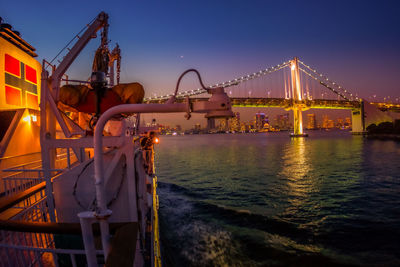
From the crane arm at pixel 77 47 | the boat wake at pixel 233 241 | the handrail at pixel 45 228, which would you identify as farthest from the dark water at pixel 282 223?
the crane arm at pixel 77 47

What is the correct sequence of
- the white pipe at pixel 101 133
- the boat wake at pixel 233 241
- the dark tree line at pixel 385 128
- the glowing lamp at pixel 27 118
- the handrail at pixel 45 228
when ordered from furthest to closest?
the dark tree line at pixel 385 128 → the glowing lamp at pixel 27 118 → the boat wake at pixel 233 241 → the handrail at pixel 45 228 → the white pipe at pixel 101 133

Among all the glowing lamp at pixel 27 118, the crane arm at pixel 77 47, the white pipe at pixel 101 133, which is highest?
the crane arm at pixel 77 47

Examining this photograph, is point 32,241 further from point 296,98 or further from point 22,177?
point 296,98

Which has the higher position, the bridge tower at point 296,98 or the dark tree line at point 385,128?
the bridge tower at point 296,98

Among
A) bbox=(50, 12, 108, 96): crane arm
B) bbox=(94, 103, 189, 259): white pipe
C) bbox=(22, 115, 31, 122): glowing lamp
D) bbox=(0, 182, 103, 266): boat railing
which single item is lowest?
bbox=(0, 182, 103, 266): boat railing

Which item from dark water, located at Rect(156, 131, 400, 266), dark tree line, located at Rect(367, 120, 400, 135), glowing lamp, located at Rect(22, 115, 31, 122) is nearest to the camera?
dark water, located at Rect(156, 131, 400, 266)

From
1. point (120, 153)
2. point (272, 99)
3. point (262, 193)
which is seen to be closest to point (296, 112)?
point (272, 99)

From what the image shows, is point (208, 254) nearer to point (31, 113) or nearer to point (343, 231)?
point (343, 231)

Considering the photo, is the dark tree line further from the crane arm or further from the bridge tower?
the crane arm

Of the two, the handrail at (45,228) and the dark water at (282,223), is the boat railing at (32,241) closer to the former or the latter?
the handrail at (45,228)

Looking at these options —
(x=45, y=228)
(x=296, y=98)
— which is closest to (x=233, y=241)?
(x=45, y=228)

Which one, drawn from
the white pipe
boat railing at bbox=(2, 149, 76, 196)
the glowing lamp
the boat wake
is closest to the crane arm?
boat railing at bbox=(2, 149, 76, 196)

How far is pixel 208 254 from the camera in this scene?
6.18 m

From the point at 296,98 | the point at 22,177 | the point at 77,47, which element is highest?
the point at 296,98
